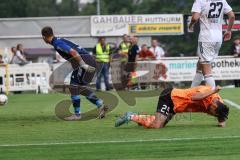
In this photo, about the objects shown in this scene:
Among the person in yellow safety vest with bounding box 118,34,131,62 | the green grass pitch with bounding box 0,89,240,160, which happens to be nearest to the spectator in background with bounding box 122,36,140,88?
the person in yellow safety vest with bounding box 118,34,131,62

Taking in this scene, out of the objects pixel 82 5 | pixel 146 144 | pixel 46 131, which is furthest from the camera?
pixel 82 5

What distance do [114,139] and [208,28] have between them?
4315 mm

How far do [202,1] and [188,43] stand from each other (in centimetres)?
6525

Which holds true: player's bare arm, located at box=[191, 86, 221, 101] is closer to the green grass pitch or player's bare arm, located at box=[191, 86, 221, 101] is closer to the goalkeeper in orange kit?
the goalkeeper in orange kit

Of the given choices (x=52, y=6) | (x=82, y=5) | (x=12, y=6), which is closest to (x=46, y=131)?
(x=12, y=6)

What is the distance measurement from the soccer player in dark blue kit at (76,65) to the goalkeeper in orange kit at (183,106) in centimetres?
221

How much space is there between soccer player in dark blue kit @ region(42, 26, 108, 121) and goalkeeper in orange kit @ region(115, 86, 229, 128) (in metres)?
2.21

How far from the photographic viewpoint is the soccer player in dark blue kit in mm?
13844

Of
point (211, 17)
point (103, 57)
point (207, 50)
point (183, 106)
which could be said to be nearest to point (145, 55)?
point (103, 57)

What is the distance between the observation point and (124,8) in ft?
346

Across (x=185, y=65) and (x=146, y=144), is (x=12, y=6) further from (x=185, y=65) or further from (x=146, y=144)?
(x=146, y=144)

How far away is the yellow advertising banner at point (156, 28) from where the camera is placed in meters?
36.8

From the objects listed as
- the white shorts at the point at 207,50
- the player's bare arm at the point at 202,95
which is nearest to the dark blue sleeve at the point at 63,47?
the white shorts at the point at 207,50

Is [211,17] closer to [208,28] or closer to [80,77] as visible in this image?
[208,28]
